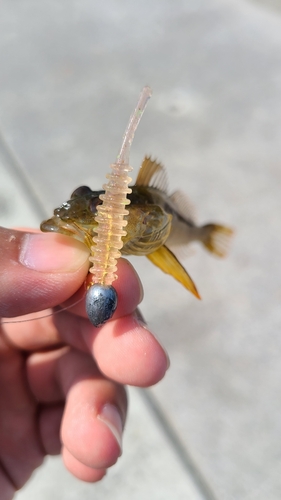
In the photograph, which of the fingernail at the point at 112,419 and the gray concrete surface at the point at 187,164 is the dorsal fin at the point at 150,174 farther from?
the gray concrete surface at the point at 187,164

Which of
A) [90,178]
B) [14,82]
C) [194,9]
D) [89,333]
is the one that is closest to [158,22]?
[194,9]

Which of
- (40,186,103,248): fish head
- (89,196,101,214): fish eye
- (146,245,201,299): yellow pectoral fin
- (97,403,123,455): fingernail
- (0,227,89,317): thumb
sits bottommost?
(97,403,123,455): fingernail

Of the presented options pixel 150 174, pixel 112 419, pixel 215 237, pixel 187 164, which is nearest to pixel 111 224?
pixel 150 174

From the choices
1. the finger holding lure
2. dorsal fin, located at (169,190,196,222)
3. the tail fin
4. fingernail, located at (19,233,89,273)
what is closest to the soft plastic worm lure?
the finger holding lure

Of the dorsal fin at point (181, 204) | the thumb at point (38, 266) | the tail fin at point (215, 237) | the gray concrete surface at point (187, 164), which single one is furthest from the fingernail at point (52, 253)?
the gray concrete surface at point (187, 164)

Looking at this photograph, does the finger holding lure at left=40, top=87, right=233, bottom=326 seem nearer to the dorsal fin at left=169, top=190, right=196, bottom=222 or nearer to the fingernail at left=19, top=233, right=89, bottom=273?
the fingernail at left=19, top=233, right=89, bottom=273

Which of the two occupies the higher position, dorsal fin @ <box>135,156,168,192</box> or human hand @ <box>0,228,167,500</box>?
dorsal fin @ <box>135,156,168,192</box>
